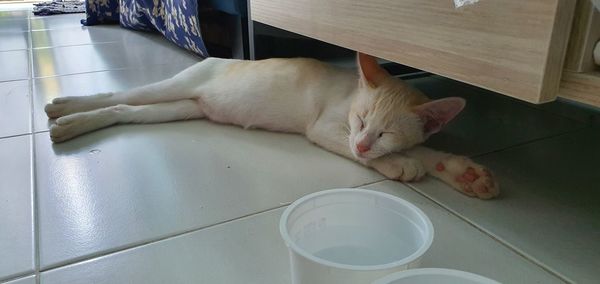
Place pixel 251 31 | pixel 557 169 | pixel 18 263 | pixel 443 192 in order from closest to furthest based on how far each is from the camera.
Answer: pixel 18 263 → pixel 443 192 → pixel 557 169 → pixel 251 31

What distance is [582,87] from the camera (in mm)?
593

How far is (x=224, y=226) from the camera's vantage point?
2.62ft

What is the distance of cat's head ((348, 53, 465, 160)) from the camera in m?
0.94

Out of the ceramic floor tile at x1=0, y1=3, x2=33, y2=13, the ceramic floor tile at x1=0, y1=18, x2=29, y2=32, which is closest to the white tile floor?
the ceramic floor tile at x1=0, y1=18, x2=29, y2=32

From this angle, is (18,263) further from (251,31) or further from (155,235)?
(251,31)

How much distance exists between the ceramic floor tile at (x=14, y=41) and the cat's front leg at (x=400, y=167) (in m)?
2.07

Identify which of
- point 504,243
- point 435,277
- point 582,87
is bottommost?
point 504,243

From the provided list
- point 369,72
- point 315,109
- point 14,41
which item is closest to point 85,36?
point 14,41

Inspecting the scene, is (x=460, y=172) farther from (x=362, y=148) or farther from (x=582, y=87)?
(x=582, y=87)

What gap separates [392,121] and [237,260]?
0.44 meters

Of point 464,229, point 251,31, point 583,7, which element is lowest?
point 464,229

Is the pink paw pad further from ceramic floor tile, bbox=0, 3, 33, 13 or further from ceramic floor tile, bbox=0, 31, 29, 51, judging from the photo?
ceramic floor tile, bbox=0, 3, 33, 13

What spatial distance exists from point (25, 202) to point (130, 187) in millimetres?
188

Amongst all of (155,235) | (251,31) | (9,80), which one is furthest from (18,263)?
(9,80)
